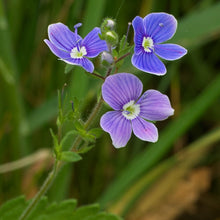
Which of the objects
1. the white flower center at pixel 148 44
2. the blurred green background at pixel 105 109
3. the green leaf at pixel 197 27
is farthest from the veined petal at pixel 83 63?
the green leaf at pixel 197 27

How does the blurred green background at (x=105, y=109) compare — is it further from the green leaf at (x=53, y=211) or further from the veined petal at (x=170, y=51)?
the veined petal at (x=170, y=51)

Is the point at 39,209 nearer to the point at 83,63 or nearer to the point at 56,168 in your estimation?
the point at 56,168

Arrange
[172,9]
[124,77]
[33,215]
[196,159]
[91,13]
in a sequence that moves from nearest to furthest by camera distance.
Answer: [124,77]
[33,215]
[91,13]
[172,9]
[196,159]

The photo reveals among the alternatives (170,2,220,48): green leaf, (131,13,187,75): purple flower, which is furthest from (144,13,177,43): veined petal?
(170,2,220,48): green leaf

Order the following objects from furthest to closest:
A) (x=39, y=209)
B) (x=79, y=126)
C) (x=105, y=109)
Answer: (x=105, y=109)
(x=39, y=209)
(x=79, y=126)

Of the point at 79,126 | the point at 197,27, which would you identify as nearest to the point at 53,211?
the point at 79,126

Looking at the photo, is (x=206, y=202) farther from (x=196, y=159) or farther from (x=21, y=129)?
(x=21, y=129)

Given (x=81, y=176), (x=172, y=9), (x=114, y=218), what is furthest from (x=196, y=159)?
(x=114, y=218)
